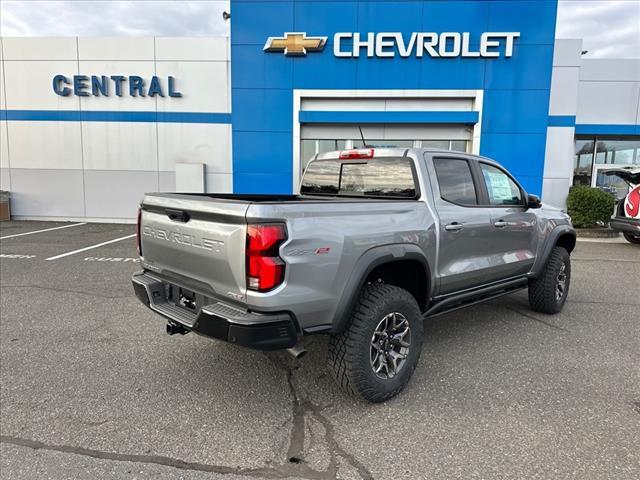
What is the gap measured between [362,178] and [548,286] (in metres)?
2.68

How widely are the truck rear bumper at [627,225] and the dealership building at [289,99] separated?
112 inches

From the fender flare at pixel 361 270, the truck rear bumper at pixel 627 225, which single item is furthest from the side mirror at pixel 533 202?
the truck rear bumper at pixel 627 225

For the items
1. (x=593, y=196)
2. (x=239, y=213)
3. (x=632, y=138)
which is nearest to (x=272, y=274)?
(x=239, y=213)

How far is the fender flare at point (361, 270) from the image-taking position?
9.39 feet

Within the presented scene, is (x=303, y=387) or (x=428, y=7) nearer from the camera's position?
(x=303, y=387)

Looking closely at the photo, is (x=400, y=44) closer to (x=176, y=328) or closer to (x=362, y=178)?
(x=362, y=178)

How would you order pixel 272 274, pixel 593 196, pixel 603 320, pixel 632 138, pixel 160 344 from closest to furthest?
1. pixel 272 274
2. pixel 160 344
3. pixel 603 320
4. pixel 593 196
5. pixel 632 138

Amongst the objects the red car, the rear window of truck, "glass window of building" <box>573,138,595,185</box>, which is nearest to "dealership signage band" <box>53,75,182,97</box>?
the rear window of truck

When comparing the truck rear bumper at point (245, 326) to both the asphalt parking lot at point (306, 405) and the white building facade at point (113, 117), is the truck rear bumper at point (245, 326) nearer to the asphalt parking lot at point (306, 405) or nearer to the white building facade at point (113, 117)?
the asphalt parking lot at point (306, 405)

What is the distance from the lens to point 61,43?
45.5ft

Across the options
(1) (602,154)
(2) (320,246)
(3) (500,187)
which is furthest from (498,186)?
(1) (602,154)

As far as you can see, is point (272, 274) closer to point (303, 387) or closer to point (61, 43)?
point (303, 387)

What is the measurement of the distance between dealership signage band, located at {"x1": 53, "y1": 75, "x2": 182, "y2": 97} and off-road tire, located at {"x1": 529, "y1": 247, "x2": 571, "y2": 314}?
12.2m

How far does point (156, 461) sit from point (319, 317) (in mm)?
1248
